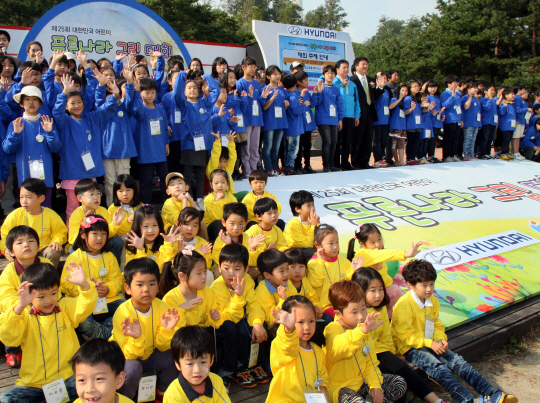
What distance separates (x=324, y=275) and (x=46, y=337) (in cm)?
202

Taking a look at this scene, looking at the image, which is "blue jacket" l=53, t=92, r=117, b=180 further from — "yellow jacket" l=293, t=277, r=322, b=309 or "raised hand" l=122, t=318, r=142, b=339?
A: "yellow jacket" l=293, t=277, r=322, b=309

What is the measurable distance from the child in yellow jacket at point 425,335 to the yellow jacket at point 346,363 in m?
0.47

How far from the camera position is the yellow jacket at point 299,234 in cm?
425

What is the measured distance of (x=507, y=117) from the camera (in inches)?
382

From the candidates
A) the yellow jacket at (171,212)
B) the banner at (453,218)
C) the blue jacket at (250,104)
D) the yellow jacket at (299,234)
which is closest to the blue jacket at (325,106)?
the banner at (453,218)

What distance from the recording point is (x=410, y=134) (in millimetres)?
8445

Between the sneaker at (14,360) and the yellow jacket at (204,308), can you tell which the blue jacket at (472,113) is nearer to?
the yellow jacket at (204,308)

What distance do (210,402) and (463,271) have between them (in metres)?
3.31

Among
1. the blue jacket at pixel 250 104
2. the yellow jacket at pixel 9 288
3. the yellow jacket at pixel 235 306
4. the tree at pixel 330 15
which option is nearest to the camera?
the yellow jacket at pixel 9 288

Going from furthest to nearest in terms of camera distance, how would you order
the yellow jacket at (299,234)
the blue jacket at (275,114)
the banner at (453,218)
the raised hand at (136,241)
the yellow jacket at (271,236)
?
the blue jacket at (275,114) → the banner at (453,218) → the yellow jacket at (299,234) → the yellow jacket at (271,236) → the raised hand at (136,241)

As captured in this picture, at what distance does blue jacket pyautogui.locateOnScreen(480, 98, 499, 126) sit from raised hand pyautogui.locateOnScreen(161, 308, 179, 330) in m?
8.96

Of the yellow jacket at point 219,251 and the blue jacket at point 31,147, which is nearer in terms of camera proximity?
the yellow jacket at point 219,251

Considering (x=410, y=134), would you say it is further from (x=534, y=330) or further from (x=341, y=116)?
(x=534, y=330)

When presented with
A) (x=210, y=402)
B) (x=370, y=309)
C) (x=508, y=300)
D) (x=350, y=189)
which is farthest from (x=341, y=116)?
(x=210, y=402)
